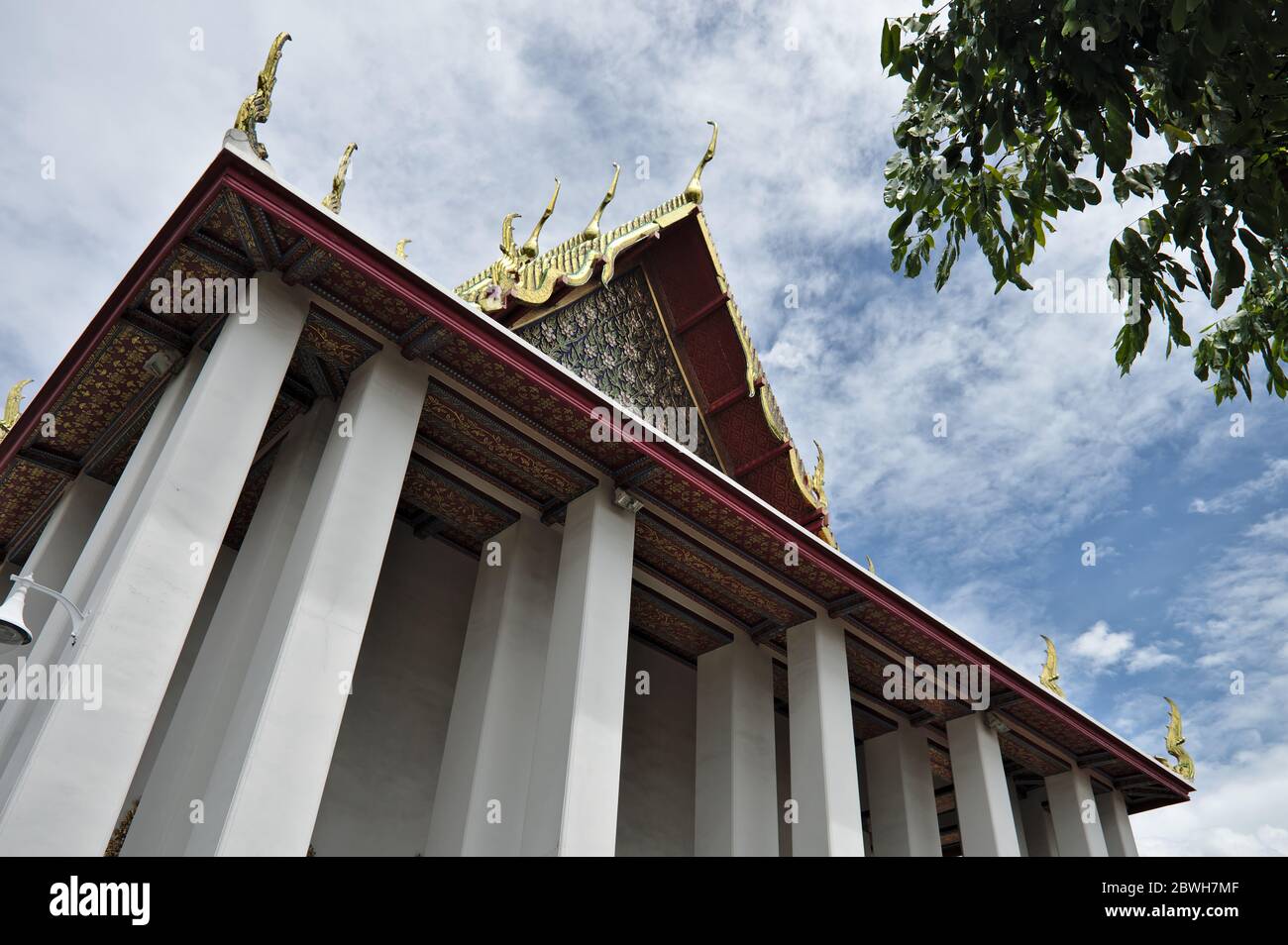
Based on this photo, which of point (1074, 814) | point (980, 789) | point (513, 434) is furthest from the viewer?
point (1074, 814)

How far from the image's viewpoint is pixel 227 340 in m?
6.28

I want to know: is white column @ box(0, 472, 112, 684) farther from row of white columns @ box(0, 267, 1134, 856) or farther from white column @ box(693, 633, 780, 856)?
white column @ box(693, 633, 780, 856)

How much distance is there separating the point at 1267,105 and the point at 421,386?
215 inches

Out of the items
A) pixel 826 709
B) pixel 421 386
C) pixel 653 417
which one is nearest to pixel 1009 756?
pixel 826 709

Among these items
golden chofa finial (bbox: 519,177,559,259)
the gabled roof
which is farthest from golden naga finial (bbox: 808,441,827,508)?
golden chofa finial (bbox: 519,177,559,259)

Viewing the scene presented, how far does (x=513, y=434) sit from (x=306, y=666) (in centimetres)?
275

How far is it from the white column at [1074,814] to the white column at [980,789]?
1.88 metres

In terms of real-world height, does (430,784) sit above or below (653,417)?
below

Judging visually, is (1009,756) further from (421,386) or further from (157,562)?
(157,562)

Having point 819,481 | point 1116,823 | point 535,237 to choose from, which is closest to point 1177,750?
point 1116,823

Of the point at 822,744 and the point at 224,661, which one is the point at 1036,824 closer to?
the point at 822,744

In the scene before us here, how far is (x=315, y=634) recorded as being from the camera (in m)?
5.79

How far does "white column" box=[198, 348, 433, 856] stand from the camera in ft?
17.1

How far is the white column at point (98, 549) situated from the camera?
5.71m
